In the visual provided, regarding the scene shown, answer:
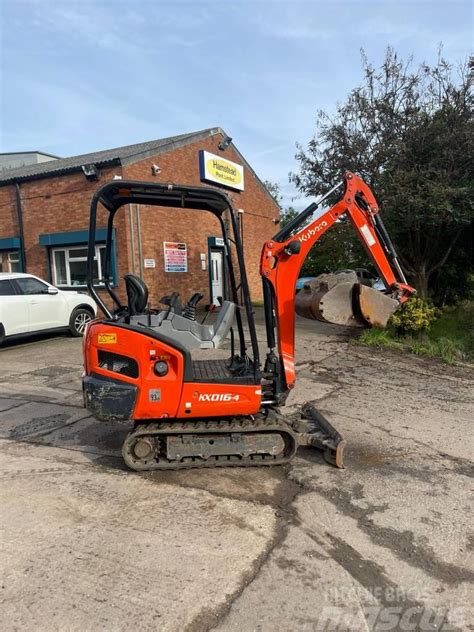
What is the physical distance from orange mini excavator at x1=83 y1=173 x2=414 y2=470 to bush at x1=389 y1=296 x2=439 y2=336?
580 centimetres

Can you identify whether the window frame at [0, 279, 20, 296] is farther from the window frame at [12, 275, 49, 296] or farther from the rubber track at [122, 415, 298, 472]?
the rubber track at [122, 415, 298, 472]

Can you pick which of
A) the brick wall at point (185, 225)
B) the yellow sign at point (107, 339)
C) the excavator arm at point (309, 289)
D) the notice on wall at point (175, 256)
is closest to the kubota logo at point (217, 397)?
the excavator arm at point (309, 289)

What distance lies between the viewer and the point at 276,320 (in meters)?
4.60

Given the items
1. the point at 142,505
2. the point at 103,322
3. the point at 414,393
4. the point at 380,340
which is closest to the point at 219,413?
the point at 142,505

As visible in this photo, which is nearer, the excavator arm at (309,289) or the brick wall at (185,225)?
the excavator arm at (309,289)

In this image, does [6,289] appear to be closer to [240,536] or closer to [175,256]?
[175,256]

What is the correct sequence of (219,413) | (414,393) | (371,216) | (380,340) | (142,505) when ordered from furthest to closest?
(380,340), (414,393), (371,216), (219,413), (142,505)

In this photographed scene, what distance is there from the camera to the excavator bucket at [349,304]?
4.57 m

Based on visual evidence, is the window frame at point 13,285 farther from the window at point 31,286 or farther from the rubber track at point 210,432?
the rubber track at point 210,432

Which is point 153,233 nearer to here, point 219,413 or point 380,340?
point 380,340

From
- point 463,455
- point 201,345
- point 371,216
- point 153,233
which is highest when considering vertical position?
point 153,233

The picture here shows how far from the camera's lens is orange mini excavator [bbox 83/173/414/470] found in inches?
159

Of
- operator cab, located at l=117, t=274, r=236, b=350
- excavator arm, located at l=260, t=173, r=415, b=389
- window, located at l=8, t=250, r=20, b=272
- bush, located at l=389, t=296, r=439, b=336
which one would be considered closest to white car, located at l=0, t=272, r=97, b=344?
window, located at l=8, t=250, r=20, b=272

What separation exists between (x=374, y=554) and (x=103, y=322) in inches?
110
